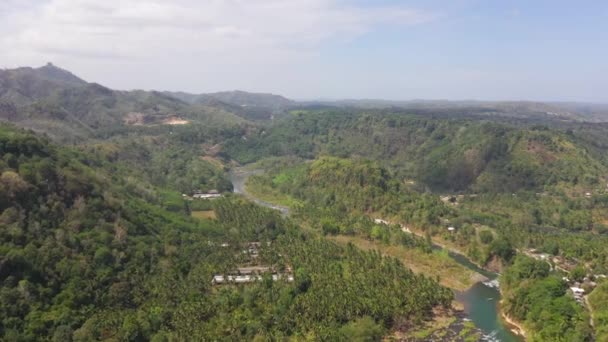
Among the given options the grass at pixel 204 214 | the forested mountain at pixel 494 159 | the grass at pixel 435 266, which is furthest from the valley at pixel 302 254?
the grass at pixel 204 214

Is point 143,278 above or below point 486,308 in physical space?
above

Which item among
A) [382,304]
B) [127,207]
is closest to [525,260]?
[382,304]

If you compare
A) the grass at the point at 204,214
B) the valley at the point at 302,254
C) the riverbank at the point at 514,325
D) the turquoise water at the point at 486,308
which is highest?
the valley at the point at 302,254

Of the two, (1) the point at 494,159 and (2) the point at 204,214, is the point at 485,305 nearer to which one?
(2) the point at 204,214

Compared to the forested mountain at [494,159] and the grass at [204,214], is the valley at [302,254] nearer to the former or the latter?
the forested mountain at [494,159]

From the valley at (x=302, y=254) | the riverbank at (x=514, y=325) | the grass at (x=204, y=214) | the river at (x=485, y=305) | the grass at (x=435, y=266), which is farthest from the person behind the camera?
the grass at (x=204, y=214)

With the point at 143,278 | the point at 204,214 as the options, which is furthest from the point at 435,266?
the point at 204,214

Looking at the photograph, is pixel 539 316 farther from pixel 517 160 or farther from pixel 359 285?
Answer: pixel 517 160
